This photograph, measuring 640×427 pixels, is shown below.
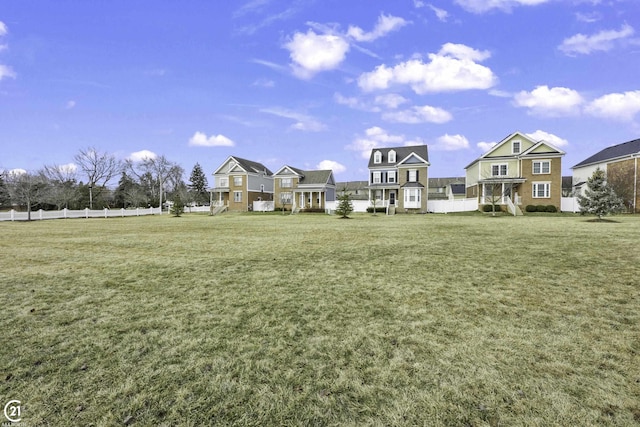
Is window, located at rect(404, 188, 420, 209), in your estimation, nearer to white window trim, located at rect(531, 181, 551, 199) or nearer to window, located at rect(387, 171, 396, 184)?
window, located at rect(387, 171, 396, 184)

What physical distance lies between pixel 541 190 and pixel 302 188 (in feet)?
103

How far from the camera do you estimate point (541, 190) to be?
35.4 meters

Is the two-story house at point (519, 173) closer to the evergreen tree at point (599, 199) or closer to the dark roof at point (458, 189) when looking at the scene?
the evergreen tree at point (599, 199)

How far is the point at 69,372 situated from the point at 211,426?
1938 millimetres

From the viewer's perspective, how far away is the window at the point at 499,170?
1486 inches

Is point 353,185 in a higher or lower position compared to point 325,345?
higher

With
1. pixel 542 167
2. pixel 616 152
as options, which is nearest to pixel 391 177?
pixel 542 167

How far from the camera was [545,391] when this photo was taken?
297cm

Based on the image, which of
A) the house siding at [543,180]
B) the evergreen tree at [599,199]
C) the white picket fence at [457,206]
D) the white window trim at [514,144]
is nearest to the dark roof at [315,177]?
the white picket fence at [457,206]

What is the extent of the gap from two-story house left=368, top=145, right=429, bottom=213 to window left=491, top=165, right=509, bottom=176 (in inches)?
306

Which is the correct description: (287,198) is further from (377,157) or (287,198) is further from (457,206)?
(457,206)

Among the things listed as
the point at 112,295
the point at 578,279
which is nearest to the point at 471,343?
the point at 578,279

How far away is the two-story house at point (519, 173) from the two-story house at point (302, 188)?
2210 cm

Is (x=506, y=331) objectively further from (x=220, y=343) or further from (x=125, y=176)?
(x=125, y=176)
